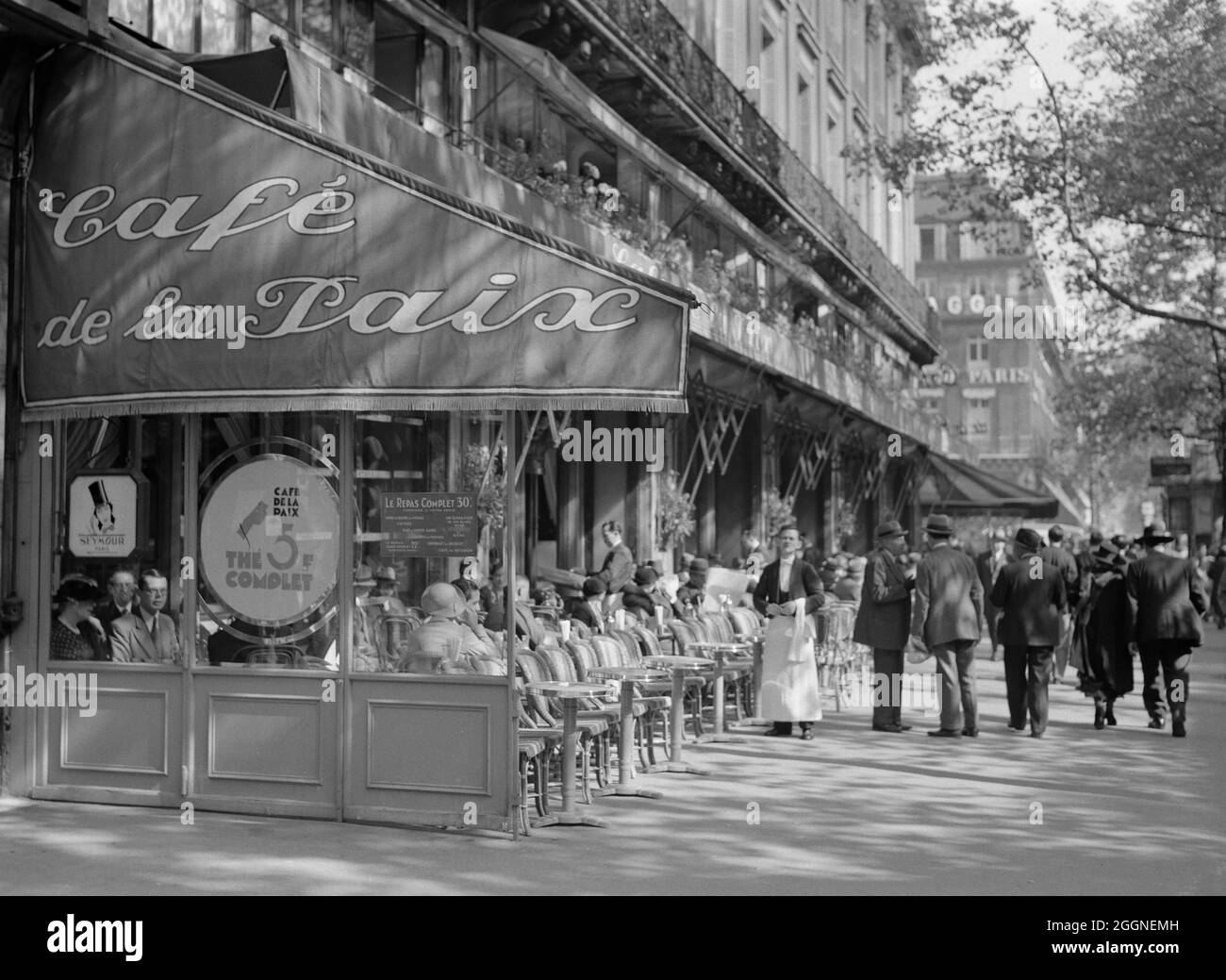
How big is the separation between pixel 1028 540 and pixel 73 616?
7936 millimetres

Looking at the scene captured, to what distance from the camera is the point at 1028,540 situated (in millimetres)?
13719

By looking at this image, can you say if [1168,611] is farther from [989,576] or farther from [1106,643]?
[989,576]

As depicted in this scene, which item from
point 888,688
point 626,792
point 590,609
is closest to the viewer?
point 626,792

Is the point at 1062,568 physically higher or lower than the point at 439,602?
higher

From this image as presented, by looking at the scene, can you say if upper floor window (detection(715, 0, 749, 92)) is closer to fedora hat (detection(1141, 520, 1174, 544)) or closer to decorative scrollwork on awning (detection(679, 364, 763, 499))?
decorative scrollwork on awning (detection(679, 364, 763, 499))

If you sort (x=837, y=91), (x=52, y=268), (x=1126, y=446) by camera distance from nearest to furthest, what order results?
(x=52, y=268)
(x=837, y=91)
(x=1126, y=446)

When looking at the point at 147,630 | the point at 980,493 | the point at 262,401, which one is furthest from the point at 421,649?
the point at 980,493

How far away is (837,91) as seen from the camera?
33875mm

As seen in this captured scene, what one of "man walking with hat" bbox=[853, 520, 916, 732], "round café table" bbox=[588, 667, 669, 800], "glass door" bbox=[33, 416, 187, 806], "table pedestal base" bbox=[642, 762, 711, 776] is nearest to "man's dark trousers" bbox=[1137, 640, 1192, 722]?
"man walking with hat" bbox=[853, 520, 916, 732]

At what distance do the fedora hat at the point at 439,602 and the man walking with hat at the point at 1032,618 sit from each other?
598cm

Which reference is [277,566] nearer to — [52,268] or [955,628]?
[52,268]

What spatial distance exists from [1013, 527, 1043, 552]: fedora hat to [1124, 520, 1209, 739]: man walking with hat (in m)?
0.83
